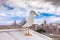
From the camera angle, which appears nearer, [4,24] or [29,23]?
[29,23]

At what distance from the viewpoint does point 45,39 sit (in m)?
1.64

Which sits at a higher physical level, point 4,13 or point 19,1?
point 19,1

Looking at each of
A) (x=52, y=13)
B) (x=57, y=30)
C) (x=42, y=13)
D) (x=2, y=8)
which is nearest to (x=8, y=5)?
(x=2, y=8)

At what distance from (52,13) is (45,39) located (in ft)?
2.14

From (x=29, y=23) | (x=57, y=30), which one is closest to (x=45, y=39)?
(x=29, y=23)

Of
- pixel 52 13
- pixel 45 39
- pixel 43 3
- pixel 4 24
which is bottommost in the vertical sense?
pixel 45 39

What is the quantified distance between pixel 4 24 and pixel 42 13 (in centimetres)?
57

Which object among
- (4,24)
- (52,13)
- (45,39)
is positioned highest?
(52,13)

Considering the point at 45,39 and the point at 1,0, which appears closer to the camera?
the point at 45,39

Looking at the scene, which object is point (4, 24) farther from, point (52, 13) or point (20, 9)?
point (52, 13)

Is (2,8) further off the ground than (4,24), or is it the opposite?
(2,8)

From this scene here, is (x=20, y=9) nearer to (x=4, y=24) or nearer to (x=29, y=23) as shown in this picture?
(x=4, y=24)

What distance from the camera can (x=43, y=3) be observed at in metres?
2.18

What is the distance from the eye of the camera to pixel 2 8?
82.8 inches
